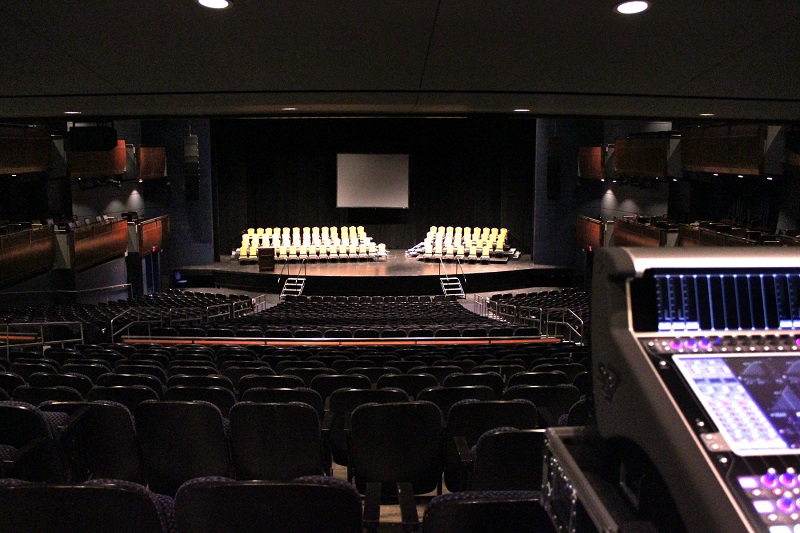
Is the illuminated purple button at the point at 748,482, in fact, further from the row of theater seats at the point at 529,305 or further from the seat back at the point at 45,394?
the row of theater seats at the point at 529,305

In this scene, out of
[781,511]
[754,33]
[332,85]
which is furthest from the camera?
[332,85]

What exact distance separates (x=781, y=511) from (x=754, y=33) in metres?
2.97

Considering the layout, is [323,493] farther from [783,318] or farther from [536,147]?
[536,147]

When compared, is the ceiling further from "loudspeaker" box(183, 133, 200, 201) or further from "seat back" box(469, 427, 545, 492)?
"loudspeaker" box(183, 133, 200, 201)

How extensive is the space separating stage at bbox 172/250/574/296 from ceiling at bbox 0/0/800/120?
14.0 metres

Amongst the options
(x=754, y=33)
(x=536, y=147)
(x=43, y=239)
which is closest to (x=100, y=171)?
(x=43, y=239)

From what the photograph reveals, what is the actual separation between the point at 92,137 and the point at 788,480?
371 inches

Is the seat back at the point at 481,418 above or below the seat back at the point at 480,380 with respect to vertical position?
above

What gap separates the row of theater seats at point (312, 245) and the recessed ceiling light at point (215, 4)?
19.8 metres

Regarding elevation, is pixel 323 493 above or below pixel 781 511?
below

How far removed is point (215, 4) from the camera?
3094 millimetres

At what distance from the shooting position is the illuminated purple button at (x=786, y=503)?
1393 millimetres

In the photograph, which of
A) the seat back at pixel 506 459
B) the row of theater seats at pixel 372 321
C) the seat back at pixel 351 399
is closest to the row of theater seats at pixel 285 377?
the seat back at pixel 351 399

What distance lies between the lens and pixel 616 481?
72.1 inches
